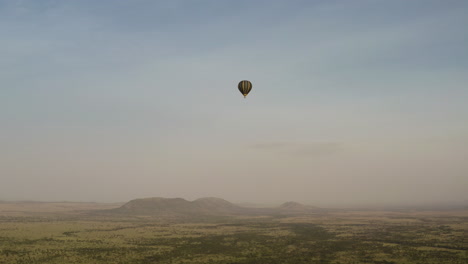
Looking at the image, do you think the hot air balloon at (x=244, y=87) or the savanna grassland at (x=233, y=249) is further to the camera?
the hot air balloon at (x=244, y=87)

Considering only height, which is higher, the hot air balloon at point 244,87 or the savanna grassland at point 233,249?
the hot air balloon at point 244,87

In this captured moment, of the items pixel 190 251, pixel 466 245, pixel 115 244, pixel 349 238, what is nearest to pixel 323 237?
pixel 349 238

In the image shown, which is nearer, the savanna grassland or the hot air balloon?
the savanna grassland

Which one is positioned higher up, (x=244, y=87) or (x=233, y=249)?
(x=244, y=87)

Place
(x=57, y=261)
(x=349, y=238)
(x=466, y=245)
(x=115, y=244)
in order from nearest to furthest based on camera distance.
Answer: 1. (x=57, y=261)
2. (x=466, y=245)
3. (x=115, y=244)
4. (x=349, y=238)

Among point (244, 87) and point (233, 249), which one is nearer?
point (233, 249)

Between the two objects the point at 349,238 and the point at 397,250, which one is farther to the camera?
the point at 349,238

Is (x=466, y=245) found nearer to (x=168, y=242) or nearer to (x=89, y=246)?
(x=168, y=242)

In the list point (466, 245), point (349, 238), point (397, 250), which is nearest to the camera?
point (397, 250)
